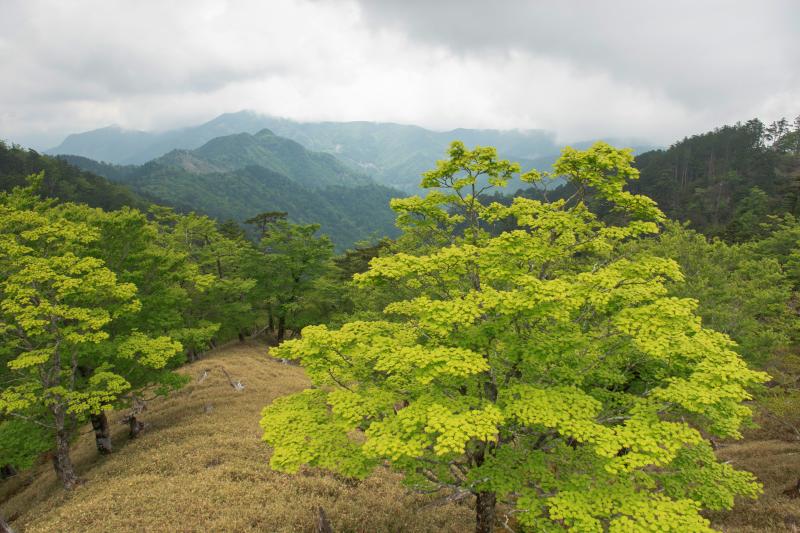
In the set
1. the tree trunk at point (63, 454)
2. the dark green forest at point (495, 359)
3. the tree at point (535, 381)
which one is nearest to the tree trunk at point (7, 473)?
the dark green forest at point (495, 359)

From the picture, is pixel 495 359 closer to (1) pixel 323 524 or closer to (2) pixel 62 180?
(1) pixel 323 524

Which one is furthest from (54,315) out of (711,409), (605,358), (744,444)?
(744,444)

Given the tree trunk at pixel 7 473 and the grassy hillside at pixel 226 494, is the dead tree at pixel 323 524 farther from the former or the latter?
the tree trunk at pixel 7 473

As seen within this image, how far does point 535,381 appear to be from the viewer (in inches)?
420

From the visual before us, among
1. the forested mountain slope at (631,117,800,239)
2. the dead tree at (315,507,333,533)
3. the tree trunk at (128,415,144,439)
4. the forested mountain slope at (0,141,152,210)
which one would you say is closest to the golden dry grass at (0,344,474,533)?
the tree trunk at (128,415,144,439)

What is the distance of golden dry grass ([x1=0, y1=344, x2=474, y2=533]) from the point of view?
1291cm

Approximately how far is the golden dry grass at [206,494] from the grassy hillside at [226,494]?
43mm

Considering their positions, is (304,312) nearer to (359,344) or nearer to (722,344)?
(359,344)

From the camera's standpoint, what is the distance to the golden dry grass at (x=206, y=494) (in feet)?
42.4

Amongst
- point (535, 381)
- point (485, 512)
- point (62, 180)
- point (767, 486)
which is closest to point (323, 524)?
point (485, 512)

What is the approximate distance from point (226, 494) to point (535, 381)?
11.7 metres

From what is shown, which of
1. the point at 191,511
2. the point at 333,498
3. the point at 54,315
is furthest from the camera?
the point at 54,315

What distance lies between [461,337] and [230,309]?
106ft

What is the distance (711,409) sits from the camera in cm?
858
